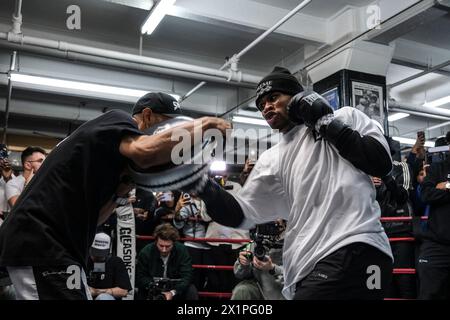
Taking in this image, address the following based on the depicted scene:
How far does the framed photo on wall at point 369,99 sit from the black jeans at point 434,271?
3.23 meters

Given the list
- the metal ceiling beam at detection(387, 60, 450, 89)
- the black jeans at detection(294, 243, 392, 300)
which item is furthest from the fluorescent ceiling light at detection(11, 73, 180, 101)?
the black jeans at detection(294, 243, 392, 300)

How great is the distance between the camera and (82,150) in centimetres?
159

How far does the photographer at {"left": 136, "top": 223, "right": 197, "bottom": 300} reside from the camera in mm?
5688

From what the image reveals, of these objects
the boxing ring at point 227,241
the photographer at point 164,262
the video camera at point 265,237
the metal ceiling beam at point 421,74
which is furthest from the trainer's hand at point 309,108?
the metal ceiling beam at point 421,74

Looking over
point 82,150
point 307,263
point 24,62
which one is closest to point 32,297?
point 82,150

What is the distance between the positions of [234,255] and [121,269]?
1624mm

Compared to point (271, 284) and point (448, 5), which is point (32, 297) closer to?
point (271, 284)

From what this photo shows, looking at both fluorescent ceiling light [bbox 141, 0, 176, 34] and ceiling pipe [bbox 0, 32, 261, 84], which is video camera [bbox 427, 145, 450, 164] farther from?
fluorescent ceiling light [bbox 141, 0, 176, 34]

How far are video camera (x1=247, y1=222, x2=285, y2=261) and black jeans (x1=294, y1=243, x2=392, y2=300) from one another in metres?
1.90

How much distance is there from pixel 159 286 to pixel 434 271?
9.90 feet

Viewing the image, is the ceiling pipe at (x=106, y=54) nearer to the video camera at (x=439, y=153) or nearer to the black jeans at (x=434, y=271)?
the video camera at (x=439, y=153)

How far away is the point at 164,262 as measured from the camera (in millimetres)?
5781

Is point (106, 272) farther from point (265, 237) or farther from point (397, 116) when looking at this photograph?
point (397, 116)

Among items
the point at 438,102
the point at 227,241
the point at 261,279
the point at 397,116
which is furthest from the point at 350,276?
the point at 397,116
